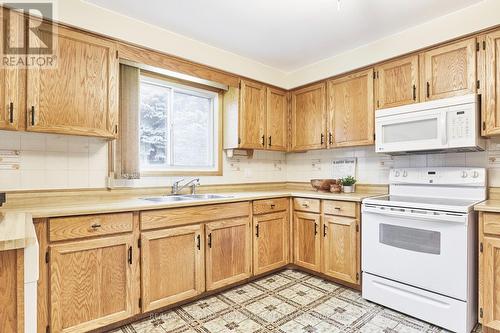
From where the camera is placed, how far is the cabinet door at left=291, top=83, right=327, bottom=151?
10.5 feet

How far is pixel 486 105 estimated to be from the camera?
6.79 feet

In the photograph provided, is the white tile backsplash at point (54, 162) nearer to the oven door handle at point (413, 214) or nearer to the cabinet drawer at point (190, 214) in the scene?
the cabinet drawer at point (190, 214)

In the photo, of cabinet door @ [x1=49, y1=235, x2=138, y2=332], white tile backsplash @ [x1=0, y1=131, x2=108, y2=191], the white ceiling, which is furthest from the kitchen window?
cabinet door @ [x1=49, y1=235, x2=138, y2=332]

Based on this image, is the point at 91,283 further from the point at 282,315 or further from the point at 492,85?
the point at 492,85

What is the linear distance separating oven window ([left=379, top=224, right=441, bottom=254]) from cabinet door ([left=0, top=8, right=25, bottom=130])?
2.80 metres

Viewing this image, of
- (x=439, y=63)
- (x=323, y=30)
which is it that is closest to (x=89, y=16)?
(x=323, y=30)

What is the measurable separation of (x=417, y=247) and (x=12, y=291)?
239 cm

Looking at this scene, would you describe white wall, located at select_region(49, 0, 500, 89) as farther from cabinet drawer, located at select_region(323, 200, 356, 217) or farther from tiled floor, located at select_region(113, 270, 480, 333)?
tiled floor, located at select_region(113, 270, 480, 333)

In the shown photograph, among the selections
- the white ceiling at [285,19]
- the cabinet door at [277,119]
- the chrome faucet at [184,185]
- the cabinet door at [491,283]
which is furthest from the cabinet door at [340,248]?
the white ceiling at [285,19]

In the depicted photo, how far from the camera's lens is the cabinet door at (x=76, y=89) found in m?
1.87

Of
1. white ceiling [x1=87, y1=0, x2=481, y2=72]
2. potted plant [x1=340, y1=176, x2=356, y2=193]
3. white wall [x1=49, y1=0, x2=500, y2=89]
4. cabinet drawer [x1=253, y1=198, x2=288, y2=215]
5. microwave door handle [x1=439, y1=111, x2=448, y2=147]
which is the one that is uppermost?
white ceiling [x1=87, y1=0, x2=481, y2=72]

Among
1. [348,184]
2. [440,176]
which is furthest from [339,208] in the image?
[440,176]

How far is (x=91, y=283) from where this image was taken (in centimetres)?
181

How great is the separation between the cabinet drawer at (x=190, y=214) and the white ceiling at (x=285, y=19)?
1590 millimetres
